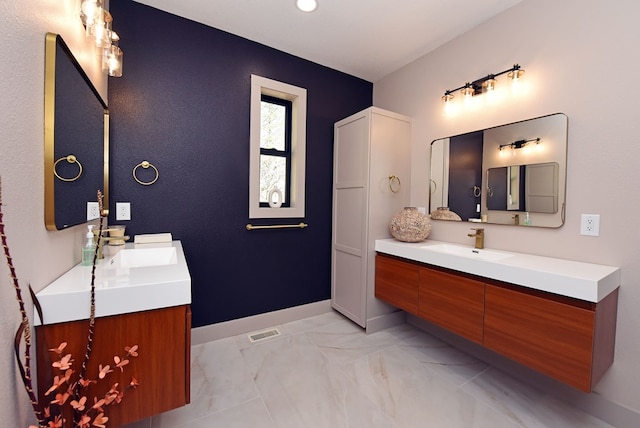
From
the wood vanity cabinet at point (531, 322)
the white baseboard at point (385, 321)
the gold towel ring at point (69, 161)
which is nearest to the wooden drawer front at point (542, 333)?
the wood vanity cabinet at point (531, 322)

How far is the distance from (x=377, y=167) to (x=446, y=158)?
619 mm

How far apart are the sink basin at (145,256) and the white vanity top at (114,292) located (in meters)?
0.36

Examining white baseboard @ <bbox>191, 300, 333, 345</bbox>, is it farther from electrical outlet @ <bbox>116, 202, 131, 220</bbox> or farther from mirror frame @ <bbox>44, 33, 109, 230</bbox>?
mirror frame @ <bbox>44, 33, 109, 230</bbox>

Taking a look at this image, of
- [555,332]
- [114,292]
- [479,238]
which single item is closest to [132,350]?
[114,292]

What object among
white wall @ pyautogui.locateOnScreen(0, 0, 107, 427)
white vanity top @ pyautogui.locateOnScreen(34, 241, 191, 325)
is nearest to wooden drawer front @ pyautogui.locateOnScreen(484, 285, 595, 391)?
white vanity top @ pyautogui.locateOnScreen(34, 241, 191, 325)

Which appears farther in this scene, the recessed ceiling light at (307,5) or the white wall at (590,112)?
the recessed ceiling light at (307,5)

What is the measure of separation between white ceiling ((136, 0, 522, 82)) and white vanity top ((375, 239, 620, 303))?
1822mm

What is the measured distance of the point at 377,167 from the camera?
2521 mm

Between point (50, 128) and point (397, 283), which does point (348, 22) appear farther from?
point (397, 283)

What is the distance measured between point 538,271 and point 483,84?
1.49 m

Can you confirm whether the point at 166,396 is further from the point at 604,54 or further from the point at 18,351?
the point at 604,54

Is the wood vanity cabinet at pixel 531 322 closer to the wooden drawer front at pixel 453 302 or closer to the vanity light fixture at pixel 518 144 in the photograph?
the wooden drawer front at pixel 453 302

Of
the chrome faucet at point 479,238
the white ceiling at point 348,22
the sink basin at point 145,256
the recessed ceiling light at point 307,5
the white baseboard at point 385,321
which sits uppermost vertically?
the white ceiling at point 348,22

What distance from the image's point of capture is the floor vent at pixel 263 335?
2379mm
